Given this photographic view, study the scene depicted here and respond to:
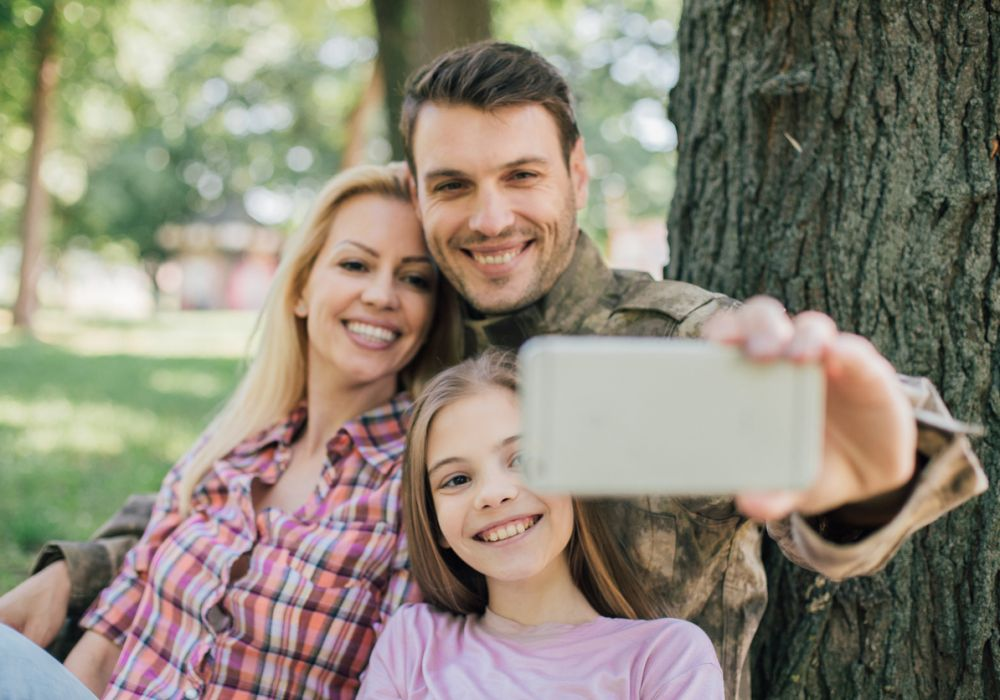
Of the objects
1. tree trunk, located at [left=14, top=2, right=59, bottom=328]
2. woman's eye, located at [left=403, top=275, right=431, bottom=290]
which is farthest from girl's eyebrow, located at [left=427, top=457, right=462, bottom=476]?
tree trunk, located at [left=14, top=2, right=59, bottom=328]

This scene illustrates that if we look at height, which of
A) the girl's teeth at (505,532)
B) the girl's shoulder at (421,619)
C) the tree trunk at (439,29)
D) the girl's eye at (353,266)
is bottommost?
the girl's shoulder at (421,619)

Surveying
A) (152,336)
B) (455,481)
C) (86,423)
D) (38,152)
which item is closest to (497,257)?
(455,481)

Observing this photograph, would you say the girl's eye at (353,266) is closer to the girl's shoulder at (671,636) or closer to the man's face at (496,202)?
the man's face at (496,202)

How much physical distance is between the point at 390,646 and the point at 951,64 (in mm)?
1934

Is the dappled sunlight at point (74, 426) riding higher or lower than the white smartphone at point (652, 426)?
lower

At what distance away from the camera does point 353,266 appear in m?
2.89

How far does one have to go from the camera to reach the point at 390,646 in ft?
7.30

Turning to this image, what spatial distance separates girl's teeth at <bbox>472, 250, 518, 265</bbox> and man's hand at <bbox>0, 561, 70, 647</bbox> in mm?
1510

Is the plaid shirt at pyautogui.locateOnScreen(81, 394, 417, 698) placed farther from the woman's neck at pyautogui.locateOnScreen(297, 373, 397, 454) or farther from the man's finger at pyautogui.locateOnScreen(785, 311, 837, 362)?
the man's finger at pyautogui.locateOnScreen(785, 311, 837, 362)

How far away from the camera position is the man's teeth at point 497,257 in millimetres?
2678

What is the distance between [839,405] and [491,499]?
927mm

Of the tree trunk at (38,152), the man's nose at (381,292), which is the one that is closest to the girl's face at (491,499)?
the man's nose at (381,292)

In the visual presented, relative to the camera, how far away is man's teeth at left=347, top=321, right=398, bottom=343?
9.30ft

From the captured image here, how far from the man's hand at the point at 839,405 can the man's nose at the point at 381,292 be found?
62.1 inches
